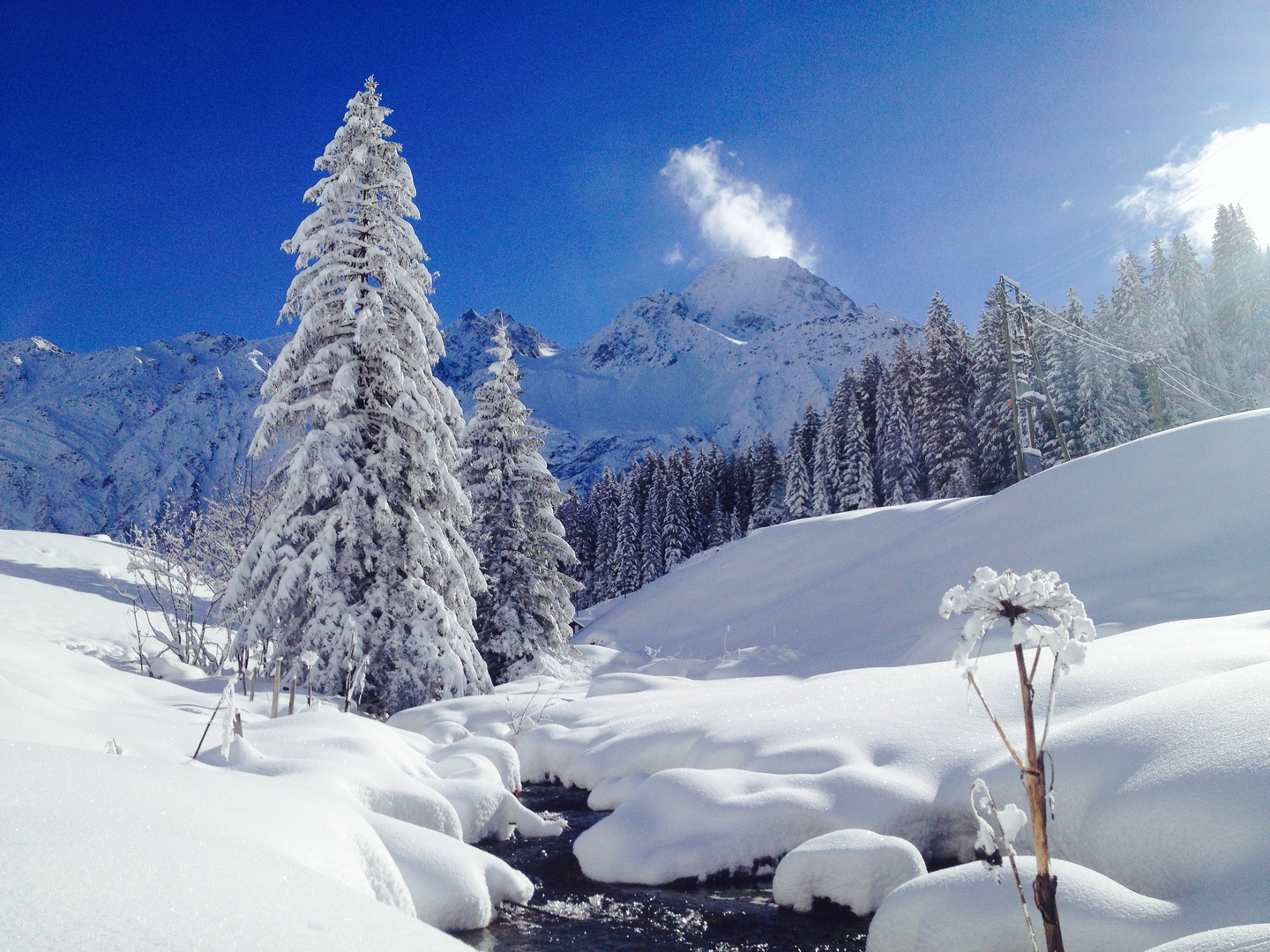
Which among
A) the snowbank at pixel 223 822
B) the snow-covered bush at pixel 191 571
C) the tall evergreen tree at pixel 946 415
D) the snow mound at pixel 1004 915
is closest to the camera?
the snowbank at pixel 223 822

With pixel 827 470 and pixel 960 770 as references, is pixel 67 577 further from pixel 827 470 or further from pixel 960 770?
pixel 827 470

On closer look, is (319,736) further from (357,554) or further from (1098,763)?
(1098,763)

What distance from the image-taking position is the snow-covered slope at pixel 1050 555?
1187 centimetres

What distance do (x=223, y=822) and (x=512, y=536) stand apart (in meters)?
16.8

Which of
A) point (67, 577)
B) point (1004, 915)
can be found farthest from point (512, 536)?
point (1004, 915)

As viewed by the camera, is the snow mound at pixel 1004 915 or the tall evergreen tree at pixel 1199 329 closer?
the snow mound at pixel 1004 915

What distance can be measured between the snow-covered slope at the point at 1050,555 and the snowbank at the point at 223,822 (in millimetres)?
10121

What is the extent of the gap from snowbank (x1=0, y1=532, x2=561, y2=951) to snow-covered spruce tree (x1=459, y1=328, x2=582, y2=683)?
8.53 metres

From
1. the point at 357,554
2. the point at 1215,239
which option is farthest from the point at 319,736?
the point at 1215,239

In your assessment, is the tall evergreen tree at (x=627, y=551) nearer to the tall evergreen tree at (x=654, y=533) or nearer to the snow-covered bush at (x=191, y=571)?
the tall evergreen tree at (x=654, y=533)

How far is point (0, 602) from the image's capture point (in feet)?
47.9

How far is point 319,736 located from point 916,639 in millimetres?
11900

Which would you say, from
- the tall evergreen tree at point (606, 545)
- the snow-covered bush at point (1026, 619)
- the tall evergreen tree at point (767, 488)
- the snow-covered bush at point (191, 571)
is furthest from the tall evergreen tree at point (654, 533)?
the snow-covered bush at point (1026, 619)

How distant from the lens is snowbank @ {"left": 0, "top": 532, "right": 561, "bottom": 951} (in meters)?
1.93
